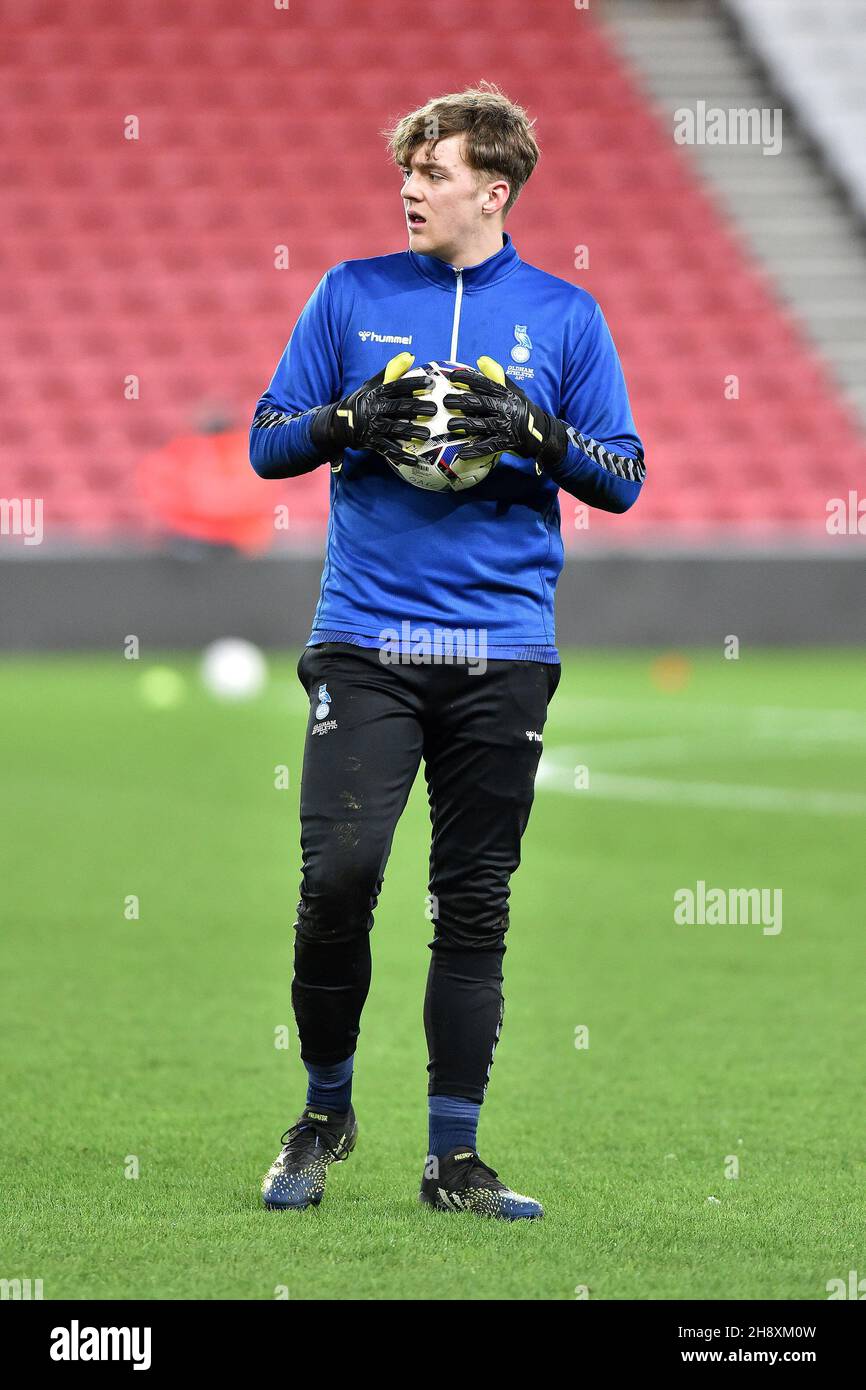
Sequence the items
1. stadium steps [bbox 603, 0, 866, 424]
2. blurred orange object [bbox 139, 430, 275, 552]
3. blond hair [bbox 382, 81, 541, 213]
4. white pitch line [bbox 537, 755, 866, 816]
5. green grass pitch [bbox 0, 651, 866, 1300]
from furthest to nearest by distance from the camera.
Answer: stadium steps [bbox 603, 0, 866, 424], blurred orange object [bbox 139, 430, 275, 552], white pitch line [bbox 537, 755, 866, 816], blond hair [bbox 382, 81, 541, 213], green grass pitch [bbox 0, 651, 866, 1300]

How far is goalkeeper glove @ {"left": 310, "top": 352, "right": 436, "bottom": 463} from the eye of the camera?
3.77 meters

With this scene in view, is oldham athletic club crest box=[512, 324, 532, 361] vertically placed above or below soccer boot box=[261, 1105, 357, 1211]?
above

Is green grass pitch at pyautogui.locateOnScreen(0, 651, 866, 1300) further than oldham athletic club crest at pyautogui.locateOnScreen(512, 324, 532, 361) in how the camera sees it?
No

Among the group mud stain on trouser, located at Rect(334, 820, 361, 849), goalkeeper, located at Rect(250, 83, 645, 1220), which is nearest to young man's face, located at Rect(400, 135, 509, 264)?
goalkeeper, located at Rect(250, 83, 645, 1220)

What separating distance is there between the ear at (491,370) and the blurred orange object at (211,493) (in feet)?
41.2

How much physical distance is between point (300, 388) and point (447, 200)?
47cm

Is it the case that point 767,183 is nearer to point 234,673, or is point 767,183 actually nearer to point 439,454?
point 234,673

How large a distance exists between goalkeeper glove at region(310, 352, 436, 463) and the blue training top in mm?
110

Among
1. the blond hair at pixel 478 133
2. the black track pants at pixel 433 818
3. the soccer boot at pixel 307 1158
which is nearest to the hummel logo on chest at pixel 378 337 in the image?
the blond hair at pixel 478 133

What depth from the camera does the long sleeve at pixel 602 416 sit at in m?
4.00

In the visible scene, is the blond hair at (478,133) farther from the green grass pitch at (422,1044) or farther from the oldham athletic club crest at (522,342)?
the green grass pitch at (422,1044)

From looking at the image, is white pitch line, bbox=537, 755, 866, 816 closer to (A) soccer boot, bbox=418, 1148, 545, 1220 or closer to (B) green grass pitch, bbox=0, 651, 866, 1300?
(B) green grass pitch, bbox=0, 651, 866, 1300

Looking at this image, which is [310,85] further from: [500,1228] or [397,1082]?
[500,1228]
